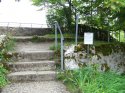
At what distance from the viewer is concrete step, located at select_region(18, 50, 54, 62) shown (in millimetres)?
9312

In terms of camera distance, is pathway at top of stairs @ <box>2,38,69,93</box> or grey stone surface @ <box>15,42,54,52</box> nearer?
pathway at top of stairs @ <box>2,38,69,93</box>

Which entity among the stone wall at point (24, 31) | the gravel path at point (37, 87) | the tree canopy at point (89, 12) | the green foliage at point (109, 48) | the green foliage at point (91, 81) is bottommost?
the gravel path at point (37, 87)

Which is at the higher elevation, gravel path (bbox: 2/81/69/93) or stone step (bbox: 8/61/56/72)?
stone step (bbox: 8/61/56/72)

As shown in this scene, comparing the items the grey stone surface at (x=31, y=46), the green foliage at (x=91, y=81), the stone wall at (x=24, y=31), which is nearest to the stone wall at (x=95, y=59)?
the green foliage at (x=91, y=81)

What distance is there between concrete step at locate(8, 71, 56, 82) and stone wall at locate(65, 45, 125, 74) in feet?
2.22

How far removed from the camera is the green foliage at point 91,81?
6.99m

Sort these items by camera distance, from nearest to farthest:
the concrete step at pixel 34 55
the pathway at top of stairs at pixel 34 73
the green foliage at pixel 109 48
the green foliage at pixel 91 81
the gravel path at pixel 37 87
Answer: the green foliage at pixel 91 81 → the gravel path at pixel 37 87 → the pathway at top of stairs at pixel 34 73 → the concrete step at pixel 34 55 → the green foliage at pixel 109 48

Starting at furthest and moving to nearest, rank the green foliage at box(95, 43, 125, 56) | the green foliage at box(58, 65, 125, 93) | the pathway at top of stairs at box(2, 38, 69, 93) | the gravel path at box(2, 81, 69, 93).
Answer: the green foliage at box(95, 43, 125, 56) → the pathway at top of stairs at box(2, 38, 69, 93) → the gravel path at box(2, 81, 69, 93) → the green foliage at box(58, 65, 125, 93)

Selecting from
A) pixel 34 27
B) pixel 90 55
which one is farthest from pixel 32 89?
pixel 34 27

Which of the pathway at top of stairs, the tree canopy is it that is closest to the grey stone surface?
the pathway at top of stairs

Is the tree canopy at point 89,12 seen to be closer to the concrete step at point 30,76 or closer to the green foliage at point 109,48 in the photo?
the green foliage at point 109,48

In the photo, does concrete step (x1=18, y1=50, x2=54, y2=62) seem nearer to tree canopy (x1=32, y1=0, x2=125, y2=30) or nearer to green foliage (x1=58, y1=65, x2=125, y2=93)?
green foliage (x1=58, y1=65, x2=125, y2=93)

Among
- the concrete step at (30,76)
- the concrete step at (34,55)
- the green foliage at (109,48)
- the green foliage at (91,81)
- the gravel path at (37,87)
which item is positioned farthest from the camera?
the green foliage at (109,48)

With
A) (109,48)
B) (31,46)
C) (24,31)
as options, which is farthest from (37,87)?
(24,31)
